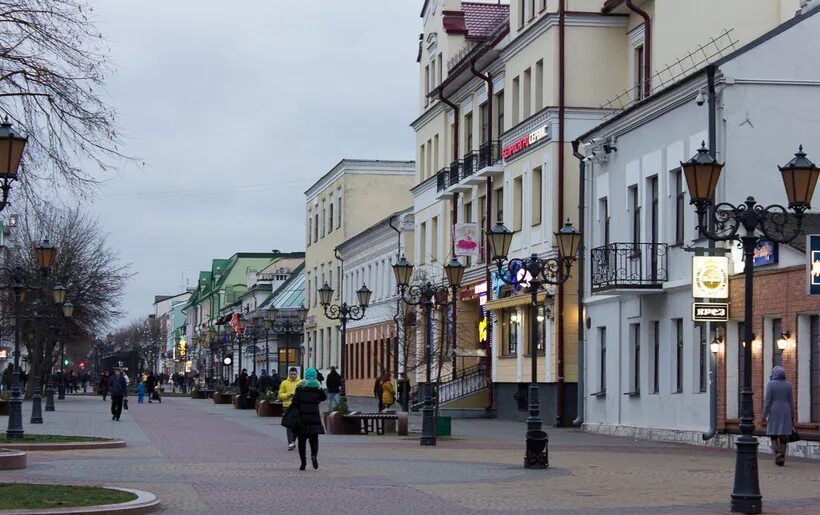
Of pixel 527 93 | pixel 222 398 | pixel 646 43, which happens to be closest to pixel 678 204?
pixel 646 43

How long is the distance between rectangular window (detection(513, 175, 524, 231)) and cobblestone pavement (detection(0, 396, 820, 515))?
11654mm

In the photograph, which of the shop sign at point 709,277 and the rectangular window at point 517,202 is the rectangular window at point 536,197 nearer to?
the rectangular window at point 517,202

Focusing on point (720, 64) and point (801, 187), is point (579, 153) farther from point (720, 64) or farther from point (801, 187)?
point (801, 187)

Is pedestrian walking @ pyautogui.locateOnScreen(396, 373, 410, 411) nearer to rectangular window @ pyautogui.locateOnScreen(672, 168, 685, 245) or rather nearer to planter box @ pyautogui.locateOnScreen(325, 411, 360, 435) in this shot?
planter box @ pyautogui.locateOnScreen(325, 411, 360, 435)

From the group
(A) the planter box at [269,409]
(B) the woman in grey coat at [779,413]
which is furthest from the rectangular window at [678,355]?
(A) the planter box at [269,409]

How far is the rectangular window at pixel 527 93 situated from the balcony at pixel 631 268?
9880 mm

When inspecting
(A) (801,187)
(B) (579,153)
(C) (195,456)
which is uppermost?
(B) (579,153)

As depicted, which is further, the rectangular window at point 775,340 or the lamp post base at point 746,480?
the rectangular window at point 775,340

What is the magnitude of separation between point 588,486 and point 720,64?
40.1ft

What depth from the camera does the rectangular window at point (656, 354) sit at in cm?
3447

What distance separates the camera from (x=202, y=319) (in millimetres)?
157125

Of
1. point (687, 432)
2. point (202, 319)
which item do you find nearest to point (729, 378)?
point (687, 432)

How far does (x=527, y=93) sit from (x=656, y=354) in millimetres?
12280

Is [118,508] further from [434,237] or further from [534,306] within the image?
[434,237]
